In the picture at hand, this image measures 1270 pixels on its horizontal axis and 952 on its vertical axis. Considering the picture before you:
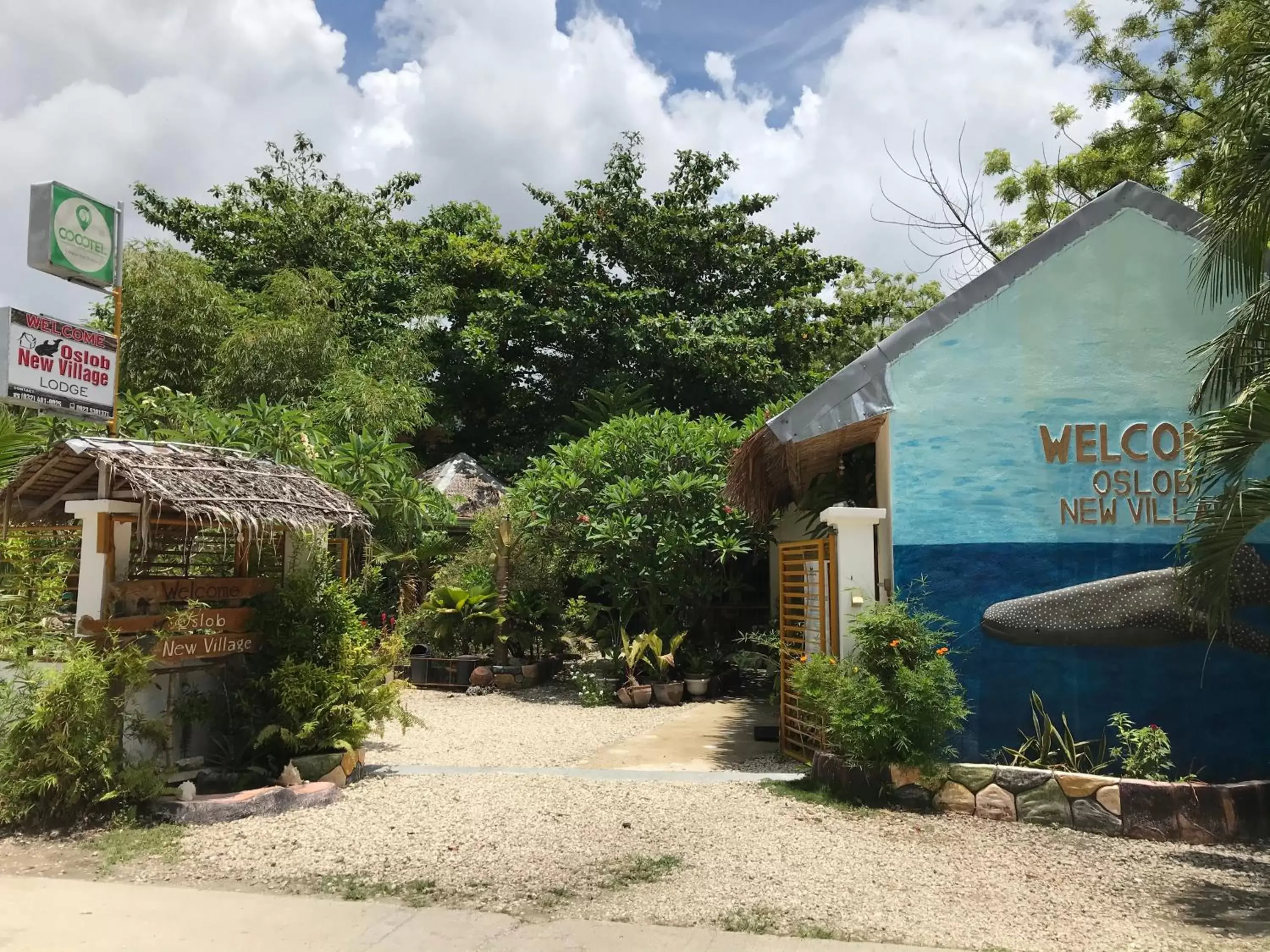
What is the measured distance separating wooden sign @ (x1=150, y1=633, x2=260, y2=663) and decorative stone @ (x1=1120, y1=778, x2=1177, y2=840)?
24.7ft

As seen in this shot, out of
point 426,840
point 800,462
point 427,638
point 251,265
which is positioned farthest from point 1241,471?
point 251,265

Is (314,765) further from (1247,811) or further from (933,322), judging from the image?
(1247,811)

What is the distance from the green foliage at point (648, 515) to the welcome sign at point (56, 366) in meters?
6.72

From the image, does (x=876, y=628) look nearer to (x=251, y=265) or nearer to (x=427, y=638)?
(x=427, y=638)

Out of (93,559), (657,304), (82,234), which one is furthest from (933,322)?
(657,304)

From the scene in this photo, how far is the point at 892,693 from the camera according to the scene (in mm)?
7492

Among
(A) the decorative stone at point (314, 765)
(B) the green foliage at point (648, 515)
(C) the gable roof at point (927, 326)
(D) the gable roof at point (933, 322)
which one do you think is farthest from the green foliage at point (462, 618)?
(C) the gable roof at point (927, 326)

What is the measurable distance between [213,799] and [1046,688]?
7157 mm

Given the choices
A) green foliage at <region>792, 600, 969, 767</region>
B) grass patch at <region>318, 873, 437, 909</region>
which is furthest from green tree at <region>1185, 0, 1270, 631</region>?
grass patch at <region>318, 873, 437, 909</region>

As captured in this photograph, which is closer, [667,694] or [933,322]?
[933,322]

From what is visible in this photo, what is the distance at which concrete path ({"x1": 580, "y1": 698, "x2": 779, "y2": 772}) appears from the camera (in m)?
9.40

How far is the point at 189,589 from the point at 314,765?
1.90m

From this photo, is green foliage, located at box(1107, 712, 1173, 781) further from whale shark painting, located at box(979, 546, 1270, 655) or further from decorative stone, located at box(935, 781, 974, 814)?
decorative stone, located at box(935, 781, 974, 814)

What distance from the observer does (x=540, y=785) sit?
834 cm
